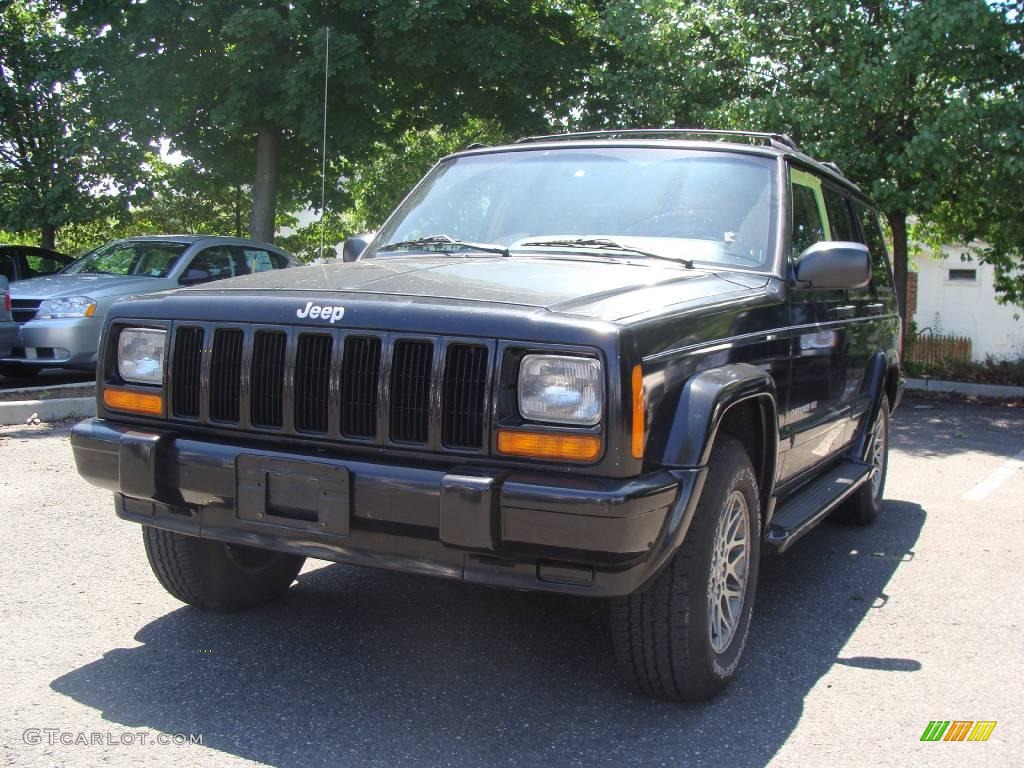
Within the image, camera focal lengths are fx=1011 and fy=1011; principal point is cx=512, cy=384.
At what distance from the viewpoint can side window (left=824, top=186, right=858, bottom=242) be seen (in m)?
5.23

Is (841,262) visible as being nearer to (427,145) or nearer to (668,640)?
(668,640)

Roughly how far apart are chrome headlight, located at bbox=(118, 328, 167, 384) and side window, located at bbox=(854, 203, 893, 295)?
13.3ft

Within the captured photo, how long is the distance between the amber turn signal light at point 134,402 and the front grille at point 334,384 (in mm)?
75

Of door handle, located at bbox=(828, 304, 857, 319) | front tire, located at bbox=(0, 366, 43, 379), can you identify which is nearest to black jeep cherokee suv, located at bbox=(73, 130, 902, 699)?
door handle, located at bbox=(828, 304, 857, 319)

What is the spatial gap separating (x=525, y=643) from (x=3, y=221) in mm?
16657

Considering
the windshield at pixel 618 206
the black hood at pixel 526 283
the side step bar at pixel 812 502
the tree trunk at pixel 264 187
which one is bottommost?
the side step bar at pixel 812 502

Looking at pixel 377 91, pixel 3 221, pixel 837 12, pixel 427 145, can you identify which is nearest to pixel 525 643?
pixel 837 12

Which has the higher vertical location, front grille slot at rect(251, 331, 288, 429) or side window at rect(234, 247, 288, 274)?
side window at rect(234, 247, 288, 274)

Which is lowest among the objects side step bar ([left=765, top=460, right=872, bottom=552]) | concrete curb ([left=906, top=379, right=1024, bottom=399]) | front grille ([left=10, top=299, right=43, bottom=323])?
concrete curb ([left=906, top=379, right=1024, bottom=399])

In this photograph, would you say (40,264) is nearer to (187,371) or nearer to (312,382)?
(187,371)

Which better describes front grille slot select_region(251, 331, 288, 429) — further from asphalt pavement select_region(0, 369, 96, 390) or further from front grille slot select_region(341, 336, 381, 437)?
asphalt pavement select_region(0, 369, 96, 390)

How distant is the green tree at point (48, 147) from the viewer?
16.6 metres

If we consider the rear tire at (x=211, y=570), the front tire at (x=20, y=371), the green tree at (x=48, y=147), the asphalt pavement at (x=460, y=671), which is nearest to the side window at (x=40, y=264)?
the green tree at (x=48, y=147)

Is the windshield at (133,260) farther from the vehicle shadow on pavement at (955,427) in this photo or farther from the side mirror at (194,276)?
the vehicle shadow on pavement at (955,427)
